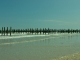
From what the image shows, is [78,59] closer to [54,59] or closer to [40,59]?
[54,59]

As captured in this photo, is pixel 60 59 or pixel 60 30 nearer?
pixel 60 59

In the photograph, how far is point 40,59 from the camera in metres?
10.6

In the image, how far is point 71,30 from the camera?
130 meters

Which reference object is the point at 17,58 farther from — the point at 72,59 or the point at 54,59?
the point at 72,59

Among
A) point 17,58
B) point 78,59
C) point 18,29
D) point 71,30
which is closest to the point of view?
point 78,59

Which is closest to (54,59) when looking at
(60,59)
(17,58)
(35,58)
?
(60,59)

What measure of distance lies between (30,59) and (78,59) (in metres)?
2.45

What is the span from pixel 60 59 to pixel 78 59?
906 millimetres

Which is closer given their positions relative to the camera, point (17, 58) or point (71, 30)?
point (17, 58)

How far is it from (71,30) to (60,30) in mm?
6989

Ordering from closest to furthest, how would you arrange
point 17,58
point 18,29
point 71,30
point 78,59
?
point 78,59 → point 17,58 → point 18,29 → point 71,30

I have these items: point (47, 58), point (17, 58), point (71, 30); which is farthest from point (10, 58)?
point (71, 30)

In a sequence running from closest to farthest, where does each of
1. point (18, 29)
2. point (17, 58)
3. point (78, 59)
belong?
point (78, 59) → point (17, 58) → point (18, 29)

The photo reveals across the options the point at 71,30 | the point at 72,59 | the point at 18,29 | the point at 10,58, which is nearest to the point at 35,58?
the point at 10,58
